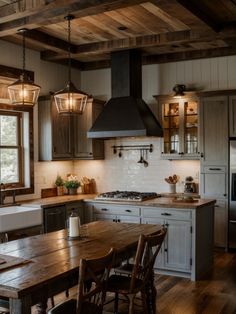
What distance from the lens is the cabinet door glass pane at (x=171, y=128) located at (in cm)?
657

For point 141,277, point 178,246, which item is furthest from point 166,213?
point 141,277

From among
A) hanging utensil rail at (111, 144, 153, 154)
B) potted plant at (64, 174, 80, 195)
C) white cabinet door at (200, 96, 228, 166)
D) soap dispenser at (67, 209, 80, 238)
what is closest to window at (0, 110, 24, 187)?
potted plant at (64, 174, 80, 195)

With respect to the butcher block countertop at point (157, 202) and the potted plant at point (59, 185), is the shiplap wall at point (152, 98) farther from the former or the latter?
the butcher block countertop at point (157, 202)

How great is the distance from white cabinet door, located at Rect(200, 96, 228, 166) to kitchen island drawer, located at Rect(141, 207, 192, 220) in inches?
53.6

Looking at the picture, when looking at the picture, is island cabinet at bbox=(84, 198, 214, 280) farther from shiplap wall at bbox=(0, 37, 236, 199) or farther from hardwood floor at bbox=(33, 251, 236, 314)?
shiplap wall at bbox=(0, 37, 236, 199)

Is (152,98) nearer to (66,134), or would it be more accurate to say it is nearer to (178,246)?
(66,134)

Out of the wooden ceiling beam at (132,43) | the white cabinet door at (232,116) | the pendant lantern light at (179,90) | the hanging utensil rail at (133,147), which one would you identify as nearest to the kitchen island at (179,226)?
the white cabinet door at (232,116)

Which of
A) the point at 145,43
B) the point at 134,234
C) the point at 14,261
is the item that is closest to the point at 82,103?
the point at 134,234

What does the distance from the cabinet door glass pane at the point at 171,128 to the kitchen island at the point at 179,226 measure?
1.20 m

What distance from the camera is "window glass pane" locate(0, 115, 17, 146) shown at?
595 centimetres

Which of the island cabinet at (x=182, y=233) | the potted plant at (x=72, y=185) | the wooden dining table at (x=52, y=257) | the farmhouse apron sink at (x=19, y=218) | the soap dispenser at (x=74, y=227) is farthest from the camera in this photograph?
the potted plant at (x=72, y=185)

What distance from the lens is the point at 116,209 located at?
5.73 metres

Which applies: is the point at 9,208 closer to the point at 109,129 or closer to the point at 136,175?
the point at 109,129

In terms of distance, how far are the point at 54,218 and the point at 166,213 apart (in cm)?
152
